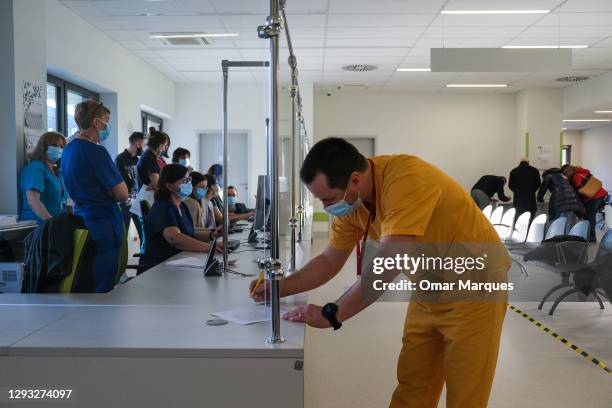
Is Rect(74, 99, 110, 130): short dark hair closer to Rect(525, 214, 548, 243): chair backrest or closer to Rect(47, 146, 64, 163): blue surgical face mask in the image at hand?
Rect(47, 146, 64, 163): blue surgical face mask

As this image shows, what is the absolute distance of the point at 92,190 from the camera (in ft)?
9.56

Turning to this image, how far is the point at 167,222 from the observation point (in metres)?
3.20

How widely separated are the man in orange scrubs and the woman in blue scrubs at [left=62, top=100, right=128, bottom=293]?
1.55m

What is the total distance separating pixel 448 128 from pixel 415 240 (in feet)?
31.8

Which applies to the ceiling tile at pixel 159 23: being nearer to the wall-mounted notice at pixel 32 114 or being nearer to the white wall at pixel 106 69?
the white wall at pixel 106 69

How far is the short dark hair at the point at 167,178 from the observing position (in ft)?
10.5

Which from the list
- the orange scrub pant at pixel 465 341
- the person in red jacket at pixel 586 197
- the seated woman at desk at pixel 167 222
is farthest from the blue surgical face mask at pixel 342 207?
the person in red jacket at pixel 586 197

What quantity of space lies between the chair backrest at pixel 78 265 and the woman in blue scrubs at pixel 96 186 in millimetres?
→ 601

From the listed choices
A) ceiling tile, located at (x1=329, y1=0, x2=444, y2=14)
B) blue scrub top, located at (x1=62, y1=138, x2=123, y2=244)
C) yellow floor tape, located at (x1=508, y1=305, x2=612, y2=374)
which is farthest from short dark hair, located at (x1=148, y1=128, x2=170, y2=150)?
yellow floor tape, located at (x1=508, y1=305, x2=612, y2=374)

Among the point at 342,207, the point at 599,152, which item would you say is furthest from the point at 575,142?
the point at 342,207

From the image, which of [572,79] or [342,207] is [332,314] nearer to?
[342,207]

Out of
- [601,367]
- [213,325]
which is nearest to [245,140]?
[601,367]

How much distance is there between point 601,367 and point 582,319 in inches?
44.6

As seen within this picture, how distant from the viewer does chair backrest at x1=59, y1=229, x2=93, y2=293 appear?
2182 millimetres
